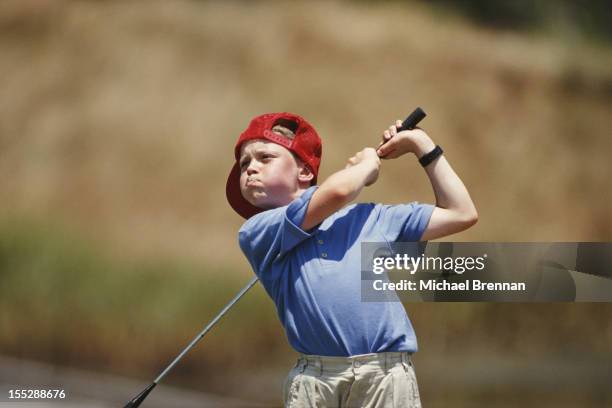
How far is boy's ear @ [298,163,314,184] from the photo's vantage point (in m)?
1.42

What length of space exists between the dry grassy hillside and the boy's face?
31.9 inches

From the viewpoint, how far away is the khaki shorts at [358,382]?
1.24m

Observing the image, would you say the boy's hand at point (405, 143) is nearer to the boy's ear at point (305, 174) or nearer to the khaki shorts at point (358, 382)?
the boy's ear at point (305, 174)

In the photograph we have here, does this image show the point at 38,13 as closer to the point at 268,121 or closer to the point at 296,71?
the point at 296,71

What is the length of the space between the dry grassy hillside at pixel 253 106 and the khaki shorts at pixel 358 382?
967 millimetres

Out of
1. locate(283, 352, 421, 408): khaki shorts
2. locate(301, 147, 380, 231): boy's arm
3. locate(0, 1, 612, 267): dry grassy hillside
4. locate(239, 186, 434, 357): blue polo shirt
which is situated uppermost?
locate(0, 1, 612, 267): dry grassy hillside

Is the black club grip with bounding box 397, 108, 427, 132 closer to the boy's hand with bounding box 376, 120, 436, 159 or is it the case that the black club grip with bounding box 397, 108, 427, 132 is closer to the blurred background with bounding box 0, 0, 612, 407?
the boy's hand with bounding box 376, 120, 436, 159

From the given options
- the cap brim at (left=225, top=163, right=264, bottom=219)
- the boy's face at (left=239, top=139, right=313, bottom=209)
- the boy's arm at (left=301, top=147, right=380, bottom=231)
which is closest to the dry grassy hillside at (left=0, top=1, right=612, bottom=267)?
the cap brim at (left=225, top=163, right=264, bottom=219)

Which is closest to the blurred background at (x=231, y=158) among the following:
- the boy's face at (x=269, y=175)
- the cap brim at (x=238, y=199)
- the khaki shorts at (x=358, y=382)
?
the cap brim at (x=238, y=199)

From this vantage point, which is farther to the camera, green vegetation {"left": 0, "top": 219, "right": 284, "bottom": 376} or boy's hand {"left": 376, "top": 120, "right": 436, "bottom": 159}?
green vegetation {"left": 0, "top": 219, "right": 284, "bottom": 376}

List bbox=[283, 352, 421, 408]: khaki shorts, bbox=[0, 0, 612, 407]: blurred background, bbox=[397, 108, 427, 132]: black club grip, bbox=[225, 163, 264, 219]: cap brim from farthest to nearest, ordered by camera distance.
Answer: bbox=[0, 0, 612, 407]: blurred background < bbox=[225, 163, 264, 219]: cap brim < bbox=[397, 108, 427, 132]: black club grip < bbox=[283, 352, 421, 408]: khaki shorts

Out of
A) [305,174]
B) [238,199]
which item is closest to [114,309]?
[238,199]

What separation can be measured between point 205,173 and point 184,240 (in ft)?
0.55

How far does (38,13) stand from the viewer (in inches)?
90.7
